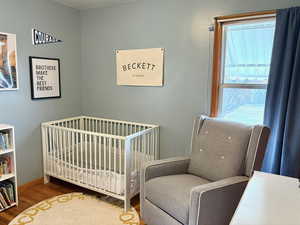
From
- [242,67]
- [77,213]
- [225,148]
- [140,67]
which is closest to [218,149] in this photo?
[225,148]

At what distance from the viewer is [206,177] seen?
2.22m

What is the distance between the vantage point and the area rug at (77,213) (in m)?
2.30

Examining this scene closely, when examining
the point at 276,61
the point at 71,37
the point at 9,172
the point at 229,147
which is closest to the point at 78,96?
the point at 71,37

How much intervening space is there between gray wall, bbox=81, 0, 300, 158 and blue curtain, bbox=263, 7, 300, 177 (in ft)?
0.86

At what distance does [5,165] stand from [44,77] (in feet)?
3.87

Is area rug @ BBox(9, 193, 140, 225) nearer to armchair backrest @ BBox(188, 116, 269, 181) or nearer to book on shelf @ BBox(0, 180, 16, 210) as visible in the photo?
book on shelf @ BBox(0, 180, 16, 210)

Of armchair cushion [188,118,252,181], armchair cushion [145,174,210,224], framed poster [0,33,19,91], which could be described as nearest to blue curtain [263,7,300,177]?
armchair cushion [188,118,252,181]

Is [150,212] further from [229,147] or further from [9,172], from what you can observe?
[9,172]

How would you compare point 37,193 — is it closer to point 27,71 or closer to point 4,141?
point 4,141

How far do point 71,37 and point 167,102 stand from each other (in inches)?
68.1

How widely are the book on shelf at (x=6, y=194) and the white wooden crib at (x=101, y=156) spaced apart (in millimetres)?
558

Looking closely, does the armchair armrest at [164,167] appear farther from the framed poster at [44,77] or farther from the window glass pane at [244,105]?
the framed poster at [44,77]

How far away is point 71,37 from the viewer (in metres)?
3.40

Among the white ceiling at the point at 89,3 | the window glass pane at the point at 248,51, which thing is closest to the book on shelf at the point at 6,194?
the white ceiling at the point at 89,3
